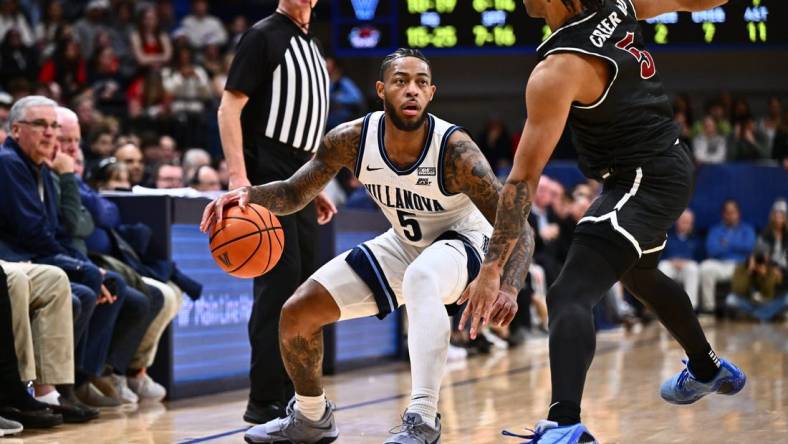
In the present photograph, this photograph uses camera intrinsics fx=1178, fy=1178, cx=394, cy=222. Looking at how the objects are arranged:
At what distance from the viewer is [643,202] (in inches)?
166

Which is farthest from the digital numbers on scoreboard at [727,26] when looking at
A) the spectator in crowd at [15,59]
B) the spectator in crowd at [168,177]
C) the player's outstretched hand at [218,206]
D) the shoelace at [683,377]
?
the spectator in crowd at [15,59]

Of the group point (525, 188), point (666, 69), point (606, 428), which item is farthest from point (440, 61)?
point (525, 188)

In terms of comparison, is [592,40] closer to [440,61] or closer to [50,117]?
[50,117]

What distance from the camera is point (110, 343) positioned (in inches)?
267

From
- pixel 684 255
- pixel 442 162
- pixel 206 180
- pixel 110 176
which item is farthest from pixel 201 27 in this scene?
pixel 442 162

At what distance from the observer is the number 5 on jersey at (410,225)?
4.77m

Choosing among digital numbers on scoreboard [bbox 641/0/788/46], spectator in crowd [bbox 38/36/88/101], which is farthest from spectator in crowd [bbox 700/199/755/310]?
spectator in crowd [bbox 38/36/88/101]

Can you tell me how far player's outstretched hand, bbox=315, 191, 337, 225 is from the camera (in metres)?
5.84

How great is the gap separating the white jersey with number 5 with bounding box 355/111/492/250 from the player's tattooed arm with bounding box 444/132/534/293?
0.13ft

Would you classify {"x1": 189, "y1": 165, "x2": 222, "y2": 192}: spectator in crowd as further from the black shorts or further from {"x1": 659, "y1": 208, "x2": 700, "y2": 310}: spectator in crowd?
{"x1": 659, "y1": 208, "x2": 700, "y2": 310}: spectator in crowd

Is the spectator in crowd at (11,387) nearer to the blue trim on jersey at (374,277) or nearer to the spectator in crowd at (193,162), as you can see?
the blue trim on jersey at (374,277)

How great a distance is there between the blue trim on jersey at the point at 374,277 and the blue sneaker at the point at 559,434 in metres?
1.04

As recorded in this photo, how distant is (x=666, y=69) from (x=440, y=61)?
3.24 meters

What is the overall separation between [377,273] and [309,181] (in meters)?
0.51
